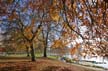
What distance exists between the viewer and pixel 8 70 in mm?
26188

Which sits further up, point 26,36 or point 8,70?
point 26,36

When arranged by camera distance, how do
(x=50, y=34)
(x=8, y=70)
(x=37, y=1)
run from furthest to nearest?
(x=50, y=34) → (x=8, y=70) → (x=37, y=1)

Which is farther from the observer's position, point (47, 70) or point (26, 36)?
point (26, 36)

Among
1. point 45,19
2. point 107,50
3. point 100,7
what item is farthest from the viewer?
point 45,19

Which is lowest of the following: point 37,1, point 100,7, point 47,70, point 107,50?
point 47,70

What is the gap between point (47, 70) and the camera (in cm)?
2708

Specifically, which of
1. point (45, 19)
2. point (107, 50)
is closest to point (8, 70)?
point (45, 19)

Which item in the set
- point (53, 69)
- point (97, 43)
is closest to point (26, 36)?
point (53, 69)

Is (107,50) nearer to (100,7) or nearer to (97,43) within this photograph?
(97,43)

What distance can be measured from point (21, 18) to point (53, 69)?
8.64 metres

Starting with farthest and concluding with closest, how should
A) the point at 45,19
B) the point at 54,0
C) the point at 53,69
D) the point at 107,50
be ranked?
the point at 45,19 → the point at 53,69 → the point at 107,50 → the point at 54,0

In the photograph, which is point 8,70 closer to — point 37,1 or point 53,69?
point 53,69

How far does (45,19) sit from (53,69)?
5.91m

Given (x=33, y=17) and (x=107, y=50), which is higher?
(x=33, y=17)
